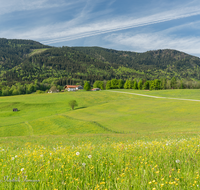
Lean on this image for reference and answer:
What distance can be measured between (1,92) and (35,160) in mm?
188393

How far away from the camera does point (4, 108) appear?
79.8 meters

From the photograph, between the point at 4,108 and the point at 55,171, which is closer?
the point at 55,171

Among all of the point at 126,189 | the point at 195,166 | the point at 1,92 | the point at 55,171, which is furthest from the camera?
the point at 1,92

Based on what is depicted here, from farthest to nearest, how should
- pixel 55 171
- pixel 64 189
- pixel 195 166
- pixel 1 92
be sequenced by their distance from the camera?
pixel 1 92 → pixel 195 166 → pixel 55 171 → pixel 64 189

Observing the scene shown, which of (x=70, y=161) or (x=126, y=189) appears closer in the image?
(x=126, y=189)

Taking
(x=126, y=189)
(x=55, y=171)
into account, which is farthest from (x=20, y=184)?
(x=126, y=189)

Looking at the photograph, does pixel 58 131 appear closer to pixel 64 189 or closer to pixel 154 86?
pixel 64 189

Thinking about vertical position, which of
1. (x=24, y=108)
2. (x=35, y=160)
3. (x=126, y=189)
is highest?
(x=126, y=189)

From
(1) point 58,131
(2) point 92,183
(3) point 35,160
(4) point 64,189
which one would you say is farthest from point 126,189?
(1) point 58,131

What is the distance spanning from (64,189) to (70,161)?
1.44m

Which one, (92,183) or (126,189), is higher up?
(126,189)

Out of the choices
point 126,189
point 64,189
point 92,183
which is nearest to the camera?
point 126,189

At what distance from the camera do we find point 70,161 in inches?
185

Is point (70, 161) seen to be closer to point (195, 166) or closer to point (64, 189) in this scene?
point (64, 189)
